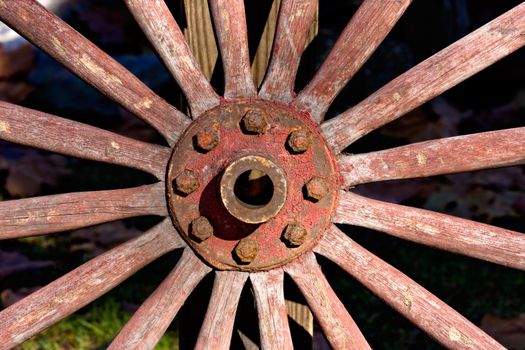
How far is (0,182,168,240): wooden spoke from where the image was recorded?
1.60m

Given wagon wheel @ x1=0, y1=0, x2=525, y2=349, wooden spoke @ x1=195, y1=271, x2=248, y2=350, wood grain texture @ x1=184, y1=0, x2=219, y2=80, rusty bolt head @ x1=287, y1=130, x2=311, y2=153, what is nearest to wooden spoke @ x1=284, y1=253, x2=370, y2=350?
wagon wheel @ x1=0, y1=0, x2=525, y2=349

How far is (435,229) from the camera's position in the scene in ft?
5.48

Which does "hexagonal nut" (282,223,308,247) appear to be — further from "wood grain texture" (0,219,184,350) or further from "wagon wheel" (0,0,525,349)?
"wood grain texture" (0,219,184,350)

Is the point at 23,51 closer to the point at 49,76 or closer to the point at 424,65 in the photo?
the point at 49,76

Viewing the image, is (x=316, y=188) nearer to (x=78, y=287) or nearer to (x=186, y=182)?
(x=186, y=182)

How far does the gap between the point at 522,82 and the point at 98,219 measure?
12.1 ft

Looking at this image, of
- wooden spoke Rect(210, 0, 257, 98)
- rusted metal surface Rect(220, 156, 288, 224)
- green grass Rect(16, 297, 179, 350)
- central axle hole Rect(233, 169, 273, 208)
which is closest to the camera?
rusted metal surface Rect(220, 156, 288, 224)

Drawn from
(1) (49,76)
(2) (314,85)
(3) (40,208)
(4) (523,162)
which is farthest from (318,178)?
(1) (49,76)

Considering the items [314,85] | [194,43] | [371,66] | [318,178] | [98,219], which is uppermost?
[371,66]

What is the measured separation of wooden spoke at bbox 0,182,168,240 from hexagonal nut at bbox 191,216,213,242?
0.22 ft

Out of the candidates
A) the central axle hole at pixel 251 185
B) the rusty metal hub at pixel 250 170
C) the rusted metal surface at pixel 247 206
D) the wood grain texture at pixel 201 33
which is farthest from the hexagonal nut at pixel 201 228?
the wood grain texture at pixel 201 33

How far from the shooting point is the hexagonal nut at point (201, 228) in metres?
1.63

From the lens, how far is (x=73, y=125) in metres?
1.62

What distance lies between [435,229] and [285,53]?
17.7 inches
